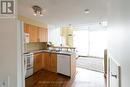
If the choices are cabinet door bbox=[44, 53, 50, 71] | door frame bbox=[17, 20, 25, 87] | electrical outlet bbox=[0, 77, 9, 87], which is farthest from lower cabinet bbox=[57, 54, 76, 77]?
electrical outlet bbox=[0, 77, 9, 87]

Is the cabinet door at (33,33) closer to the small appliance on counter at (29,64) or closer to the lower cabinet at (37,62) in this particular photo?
the lower cabinet at (37,62)

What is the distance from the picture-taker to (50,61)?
631 cm

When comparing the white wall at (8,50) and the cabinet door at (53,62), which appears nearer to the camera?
the white wall at (8,50)

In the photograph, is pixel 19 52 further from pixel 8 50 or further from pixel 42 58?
pixel 42 58

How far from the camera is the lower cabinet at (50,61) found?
603 cm

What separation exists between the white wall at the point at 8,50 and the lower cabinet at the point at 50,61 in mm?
4405

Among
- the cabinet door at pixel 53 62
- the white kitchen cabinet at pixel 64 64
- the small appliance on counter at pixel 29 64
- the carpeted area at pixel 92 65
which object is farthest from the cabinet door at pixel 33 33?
the carpeted area at pixel 92 65

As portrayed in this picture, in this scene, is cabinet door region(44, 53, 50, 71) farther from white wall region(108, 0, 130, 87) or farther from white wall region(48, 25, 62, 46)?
white wall region(108, 0, 130, 87)

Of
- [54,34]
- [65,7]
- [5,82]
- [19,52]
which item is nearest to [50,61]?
[65,7]

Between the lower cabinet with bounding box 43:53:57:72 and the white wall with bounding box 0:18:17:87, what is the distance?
4.40 metres

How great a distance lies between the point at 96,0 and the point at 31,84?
3.24 m

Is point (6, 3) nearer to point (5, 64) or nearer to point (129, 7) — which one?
point (5, 64)

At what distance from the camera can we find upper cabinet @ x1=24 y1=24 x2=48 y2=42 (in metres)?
5.61

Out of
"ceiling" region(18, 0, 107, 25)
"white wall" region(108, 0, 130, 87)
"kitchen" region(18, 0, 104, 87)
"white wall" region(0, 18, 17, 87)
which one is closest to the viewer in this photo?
"white wall" region(108, 0, 130, 87)
